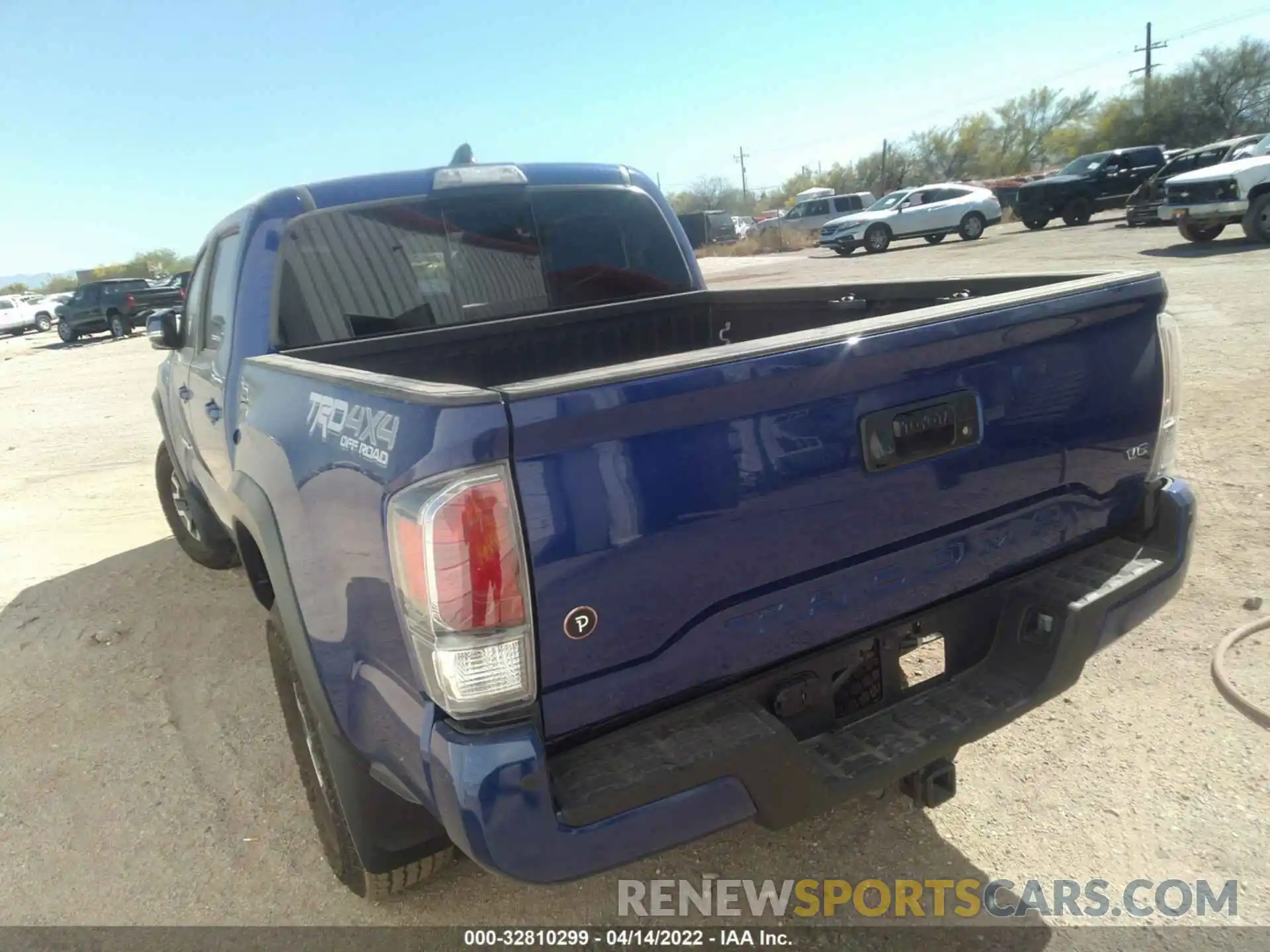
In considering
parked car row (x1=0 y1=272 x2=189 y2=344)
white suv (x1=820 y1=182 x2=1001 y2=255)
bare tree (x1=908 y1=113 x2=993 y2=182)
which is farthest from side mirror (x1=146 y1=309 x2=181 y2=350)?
bare tree (x1=908 y1=113 x2=993 y2=182)

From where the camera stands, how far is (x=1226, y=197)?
1494 centimetres

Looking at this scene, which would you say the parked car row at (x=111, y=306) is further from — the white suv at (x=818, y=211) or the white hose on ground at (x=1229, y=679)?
the white hose on ground at (x=1229, y=679)

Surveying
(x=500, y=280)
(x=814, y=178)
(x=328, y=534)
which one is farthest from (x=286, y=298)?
(x=814, y=178)

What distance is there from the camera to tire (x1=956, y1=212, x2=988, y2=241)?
25.8m

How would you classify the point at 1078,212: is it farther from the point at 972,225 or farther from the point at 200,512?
the point at 200,512

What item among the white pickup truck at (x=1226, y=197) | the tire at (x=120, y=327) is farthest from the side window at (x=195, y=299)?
the tire at (x=120, y=327)

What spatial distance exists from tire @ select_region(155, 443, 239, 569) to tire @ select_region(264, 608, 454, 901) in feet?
7.28

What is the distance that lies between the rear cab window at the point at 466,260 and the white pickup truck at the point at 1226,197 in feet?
48.6

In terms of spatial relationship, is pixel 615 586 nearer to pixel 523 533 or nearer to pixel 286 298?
pixel 523 533

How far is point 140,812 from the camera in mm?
3188

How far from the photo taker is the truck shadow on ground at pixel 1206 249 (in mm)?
14531

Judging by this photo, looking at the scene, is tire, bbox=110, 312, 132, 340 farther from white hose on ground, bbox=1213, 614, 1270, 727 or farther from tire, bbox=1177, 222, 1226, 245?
white hose on ground, bbox=1213, 614, 1270, 727

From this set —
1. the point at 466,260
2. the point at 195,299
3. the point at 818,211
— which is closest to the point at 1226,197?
the point at 466,260

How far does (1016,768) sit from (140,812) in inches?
119
